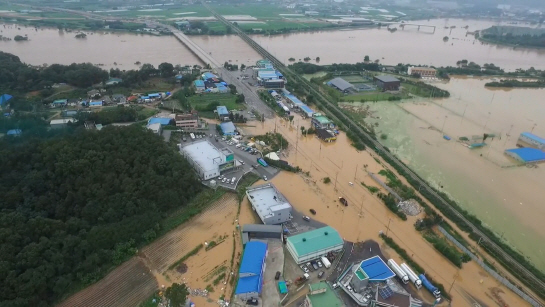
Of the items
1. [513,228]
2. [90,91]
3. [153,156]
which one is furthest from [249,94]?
[513,228]

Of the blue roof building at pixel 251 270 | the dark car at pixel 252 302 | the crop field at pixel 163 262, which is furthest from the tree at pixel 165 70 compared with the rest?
the dark car at pixel 252 302

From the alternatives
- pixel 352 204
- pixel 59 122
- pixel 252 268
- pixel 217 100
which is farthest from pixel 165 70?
pixel 252 268

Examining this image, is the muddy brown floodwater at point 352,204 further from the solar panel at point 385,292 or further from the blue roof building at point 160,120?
the blue roof building at point 160,120

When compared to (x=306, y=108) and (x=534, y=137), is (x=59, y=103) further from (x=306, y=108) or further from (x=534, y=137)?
(x=534, y=137)

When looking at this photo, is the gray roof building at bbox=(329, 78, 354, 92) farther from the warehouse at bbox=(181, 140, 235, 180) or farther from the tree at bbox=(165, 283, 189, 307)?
the tree at bbox=(165, 283, 189, 307)

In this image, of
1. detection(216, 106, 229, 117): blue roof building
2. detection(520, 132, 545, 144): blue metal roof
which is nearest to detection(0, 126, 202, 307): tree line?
detection(216, 106, 229, 117): blue roof building
